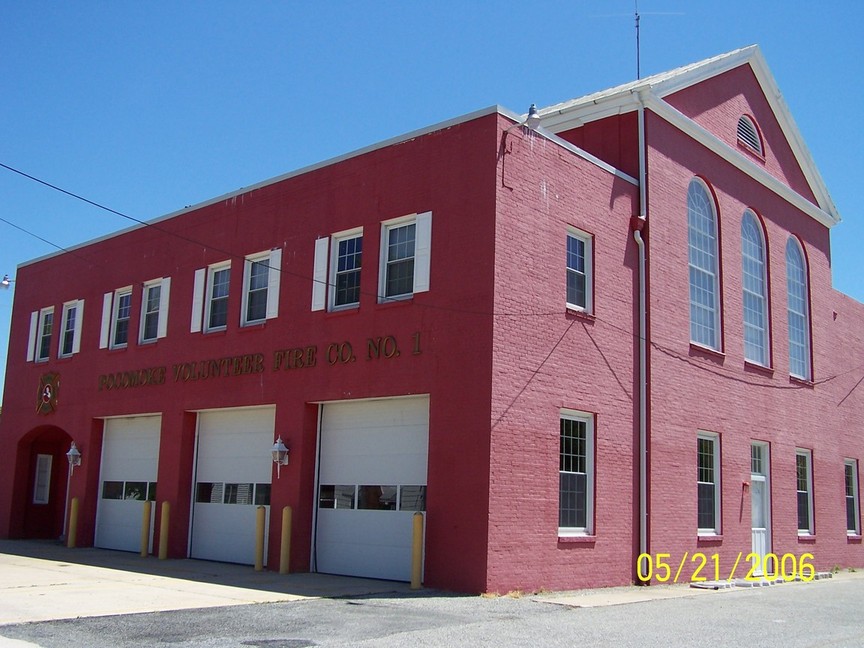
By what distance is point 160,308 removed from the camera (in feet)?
71.1

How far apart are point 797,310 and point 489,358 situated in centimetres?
1303

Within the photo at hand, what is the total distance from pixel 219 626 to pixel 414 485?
18.1ft

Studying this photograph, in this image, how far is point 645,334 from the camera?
1792 cm

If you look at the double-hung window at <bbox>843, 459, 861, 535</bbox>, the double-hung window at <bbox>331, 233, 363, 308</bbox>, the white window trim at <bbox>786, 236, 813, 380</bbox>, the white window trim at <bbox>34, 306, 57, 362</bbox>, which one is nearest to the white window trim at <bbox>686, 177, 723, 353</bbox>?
the white window trim at <bbox>786, 236, 813, 380</bbox>

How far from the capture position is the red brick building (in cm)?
1527

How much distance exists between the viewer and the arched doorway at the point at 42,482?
83.6ft

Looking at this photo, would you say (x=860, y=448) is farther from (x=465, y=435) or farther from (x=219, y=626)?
(x=219, y=626)

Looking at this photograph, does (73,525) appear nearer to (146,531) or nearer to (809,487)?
(146,531)

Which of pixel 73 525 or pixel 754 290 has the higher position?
pixel 754 290

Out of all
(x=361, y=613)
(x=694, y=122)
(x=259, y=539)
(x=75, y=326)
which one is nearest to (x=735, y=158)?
(x=694, y=122)

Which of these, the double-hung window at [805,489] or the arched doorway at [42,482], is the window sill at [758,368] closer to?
the double-hung window at [805,489]

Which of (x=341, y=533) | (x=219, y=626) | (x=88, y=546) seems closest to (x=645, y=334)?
(x=341, y=533)

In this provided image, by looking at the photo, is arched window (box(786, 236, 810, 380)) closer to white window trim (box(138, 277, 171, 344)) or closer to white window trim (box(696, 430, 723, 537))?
white window trim (box(696, 430, 723, 537))
